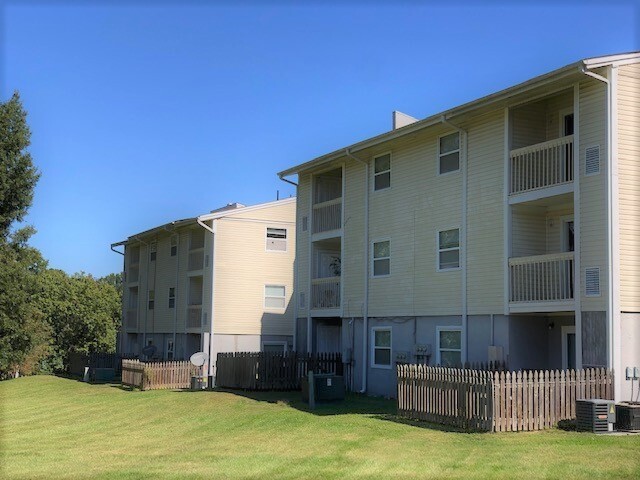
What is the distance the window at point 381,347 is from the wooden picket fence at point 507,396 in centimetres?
701

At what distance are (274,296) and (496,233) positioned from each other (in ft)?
58.2

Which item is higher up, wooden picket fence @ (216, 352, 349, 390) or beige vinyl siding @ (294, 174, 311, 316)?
beige vinyl siding @ (294, 174, 311, 316)

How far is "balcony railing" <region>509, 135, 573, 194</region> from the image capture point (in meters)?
17.9

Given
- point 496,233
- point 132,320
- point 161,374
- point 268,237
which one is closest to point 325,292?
point 161,374

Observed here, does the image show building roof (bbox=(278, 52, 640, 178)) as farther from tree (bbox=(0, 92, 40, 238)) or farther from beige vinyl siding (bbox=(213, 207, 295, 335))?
tree (bbox=(0, 92, 40, 238))

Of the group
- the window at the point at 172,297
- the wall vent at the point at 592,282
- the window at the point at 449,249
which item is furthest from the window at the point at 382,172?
the window at the point at 172,297

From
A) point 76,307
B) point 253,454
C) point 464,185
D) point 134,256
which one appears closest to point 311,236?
point 464,185

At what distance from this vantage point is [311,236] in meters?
28.7

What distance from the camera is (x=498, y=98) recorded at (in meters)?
18.9

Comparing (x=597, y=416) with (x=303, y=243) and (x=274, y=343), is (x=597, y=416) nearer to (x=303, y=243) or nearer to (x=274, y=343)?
(x=303, y=243)

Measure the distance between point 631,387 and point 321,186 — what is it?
1527cm

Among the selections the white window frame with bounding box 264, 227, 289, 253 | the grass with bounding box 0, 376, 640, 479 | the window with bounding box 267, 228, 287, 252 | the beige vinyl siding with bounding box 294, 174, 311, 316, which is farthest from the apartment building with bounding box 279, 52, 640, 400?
the window with bounding box 267, 228, 287, 252

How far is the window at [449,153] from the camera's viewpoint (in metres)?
21.7

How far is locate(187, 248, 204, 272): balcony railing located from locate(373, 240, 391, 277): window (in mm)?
13407
